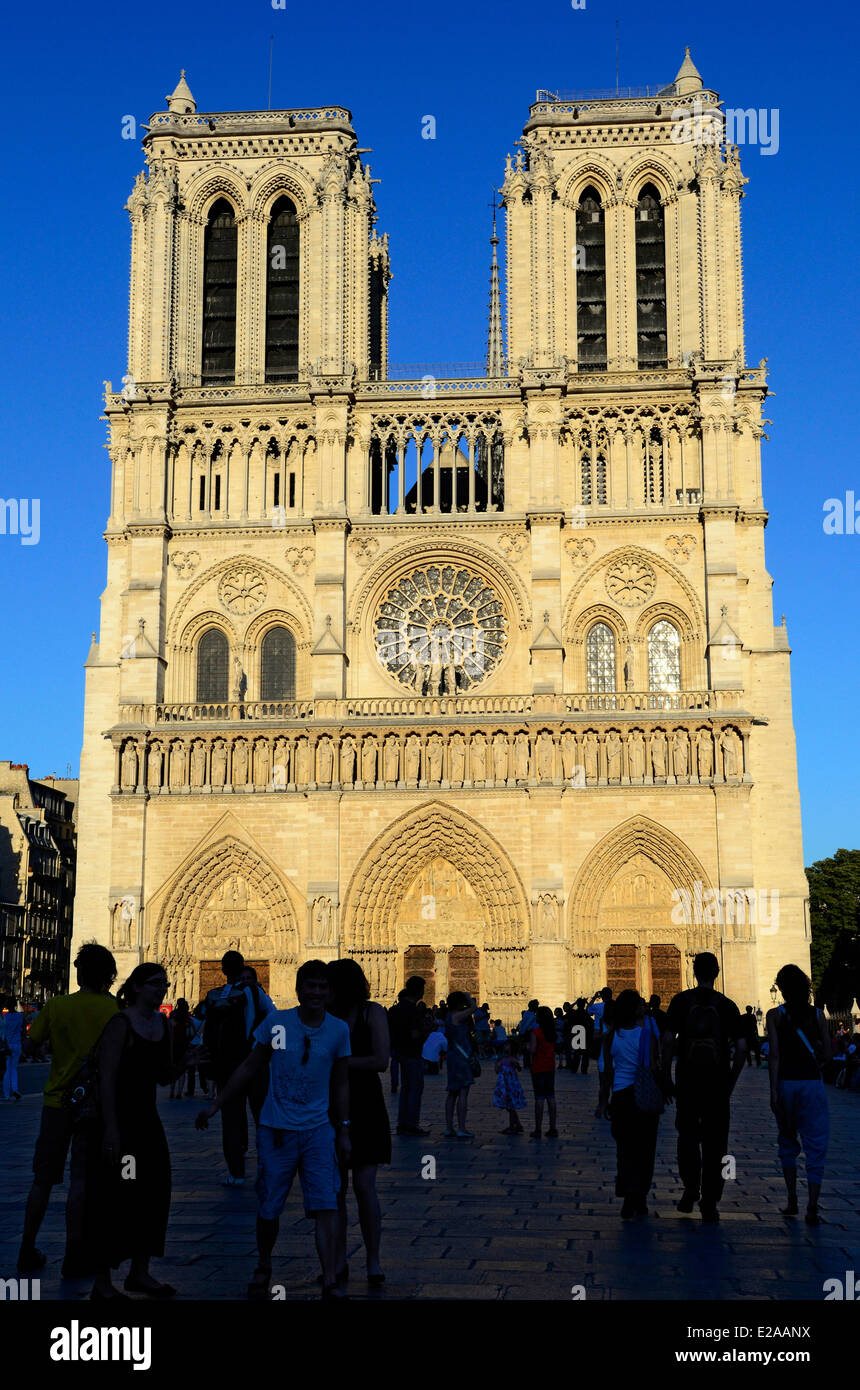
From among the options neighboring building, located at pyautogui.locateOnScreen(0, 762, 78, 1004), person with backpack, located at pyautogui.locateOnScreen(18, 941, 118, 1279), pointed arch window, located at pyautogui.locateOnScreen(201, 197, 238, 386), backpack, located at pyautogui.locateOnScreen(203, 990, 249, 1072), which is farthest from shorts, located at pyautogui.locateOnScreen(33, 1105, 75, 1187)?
neighboring building, located at pyautogui.locateOnScreen(0, 762, 78, 1004)

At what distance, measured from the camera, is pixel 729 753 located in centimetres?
3522

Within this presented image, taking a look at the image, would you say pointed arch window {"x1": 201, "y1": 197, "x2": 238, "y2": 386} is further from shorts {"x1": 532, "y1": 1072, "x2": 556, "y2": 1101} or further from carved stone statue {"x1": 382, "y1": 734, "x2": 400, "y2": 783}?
shorts {"x1": 532, "y1": 1072, "x2": 556, "y2": 1101}

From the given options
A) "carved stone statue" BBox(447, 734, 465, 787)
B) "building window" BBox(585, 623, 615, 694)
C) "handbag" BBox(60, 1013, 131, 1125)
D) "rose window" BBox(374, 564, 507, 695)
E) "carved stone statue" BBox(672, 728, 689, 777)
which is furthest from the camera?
"rose window" BBox(374, 564, 507, 695)

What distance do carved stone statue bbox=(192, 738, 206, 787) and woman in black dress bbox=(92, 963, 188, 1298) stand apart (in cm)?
2920

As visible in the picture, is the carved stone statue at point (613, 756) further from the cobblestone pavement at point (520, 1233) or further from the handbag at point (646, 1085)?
the handbag at point (646, 1085)

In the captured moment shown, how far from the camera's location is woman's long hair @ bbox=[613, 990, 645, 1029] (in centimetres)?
1080

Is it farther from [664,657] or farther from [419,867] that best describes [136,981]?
[664,657]

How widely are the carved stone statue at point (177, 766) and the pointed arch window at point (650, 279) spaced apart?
14916 mm

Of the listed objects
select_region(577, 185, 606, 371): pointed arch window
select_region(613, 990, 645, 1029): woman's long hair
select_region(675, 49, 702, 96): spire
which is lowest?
select_region(613, 990, 645, 1029): woman's long hair

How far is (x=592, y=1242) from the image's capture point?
8992 mm
